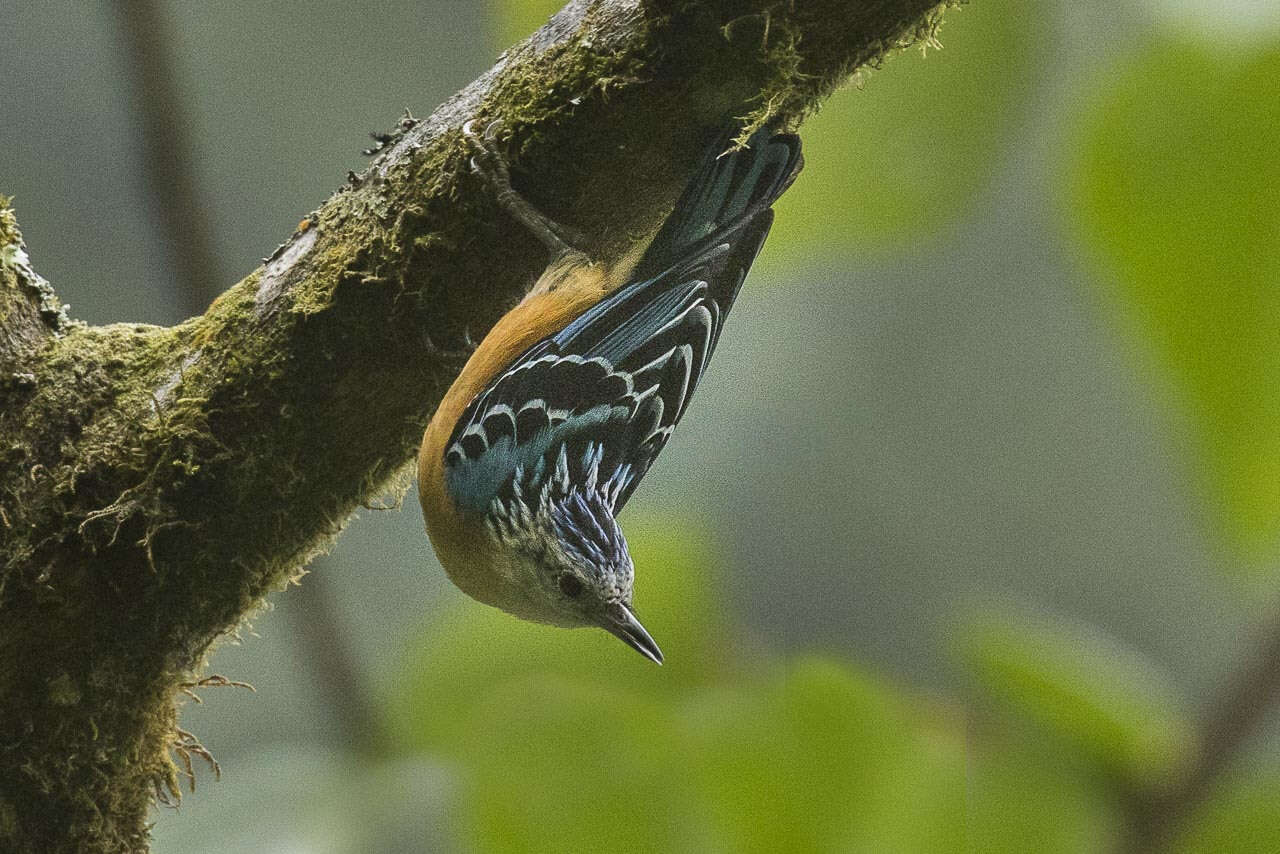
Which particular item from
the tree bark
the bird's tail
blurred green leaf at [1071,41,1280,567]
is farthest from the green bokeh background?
the tree bark

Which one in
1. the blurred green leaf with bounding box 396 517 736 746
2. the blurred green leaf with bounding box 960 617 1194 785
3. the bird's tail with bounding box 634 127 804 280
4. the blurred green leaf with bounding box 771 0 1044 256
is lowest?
the blurred green leaf with bounding box 960 617 1194 785

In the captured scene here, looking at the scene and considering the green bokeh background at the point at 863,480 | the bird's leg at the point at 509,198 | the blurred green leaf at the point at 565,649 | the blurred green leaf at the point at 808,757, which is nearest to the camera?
the bird's leg at the point at 509,198

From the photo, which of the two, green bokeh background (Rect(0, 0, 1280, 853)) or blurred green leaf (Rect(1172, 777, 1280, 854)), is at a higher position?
green bokeh background (Rect(0, 0, 1280, 853))

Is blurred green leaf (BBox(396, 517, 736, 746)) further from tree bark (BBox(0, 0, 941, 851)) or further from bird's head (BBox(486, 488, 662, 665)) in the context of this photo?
tree bark (BBox(0, 0, 941, 851))

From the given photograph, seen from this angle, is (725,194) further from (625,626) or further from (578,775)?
(578,775)

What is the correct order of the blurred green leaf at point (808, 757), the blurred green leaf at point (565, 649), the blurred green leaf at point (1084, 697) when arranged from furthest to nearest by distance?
the blurred green leaf at point (565, 649) → the blurred green leaf at point (808, 757) → the blurred green leaf at point (1084, 697)

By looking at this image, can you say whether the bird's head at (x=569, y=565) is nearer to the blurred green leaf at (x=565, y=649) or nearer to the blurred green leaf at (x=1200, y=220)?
the blurred green leaf at (x=1200, y=220)

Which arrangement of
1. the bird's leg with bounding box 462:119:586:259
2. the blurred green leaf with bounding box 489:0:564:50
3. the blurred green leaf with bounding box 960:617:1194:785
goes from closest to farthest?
the bird's leg with bounding box 462:119:586:259
the blurred green leaf with bounding box 489:0:564:50
the blurred green leaf with bounding box 960:617:1194:785

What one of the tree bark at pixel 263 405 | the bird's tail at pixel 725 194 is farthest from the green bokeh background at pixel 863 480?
the tree bark at pixel 263 405
